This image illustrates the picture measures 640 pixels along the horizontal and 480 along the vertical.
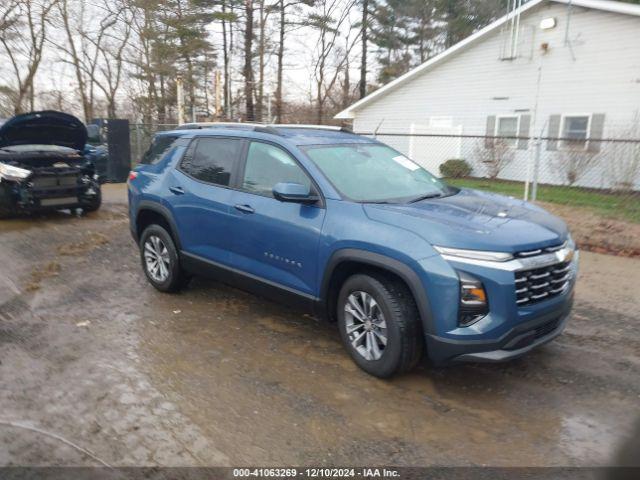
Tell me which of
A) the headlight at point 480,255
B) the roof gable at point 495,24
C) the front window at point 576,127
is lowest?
the headlight at point 480,255

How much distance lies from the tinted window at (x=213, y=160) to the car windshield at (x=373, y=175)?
91 cm

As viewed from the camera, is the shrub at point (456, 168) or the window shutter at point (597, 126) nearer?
the window shutter at point (597, 126)

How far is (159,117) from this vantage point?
89.5ft

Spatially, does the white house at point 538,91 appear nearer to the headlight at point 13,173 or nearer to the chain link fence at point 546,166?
the chain link fence at point 546,166

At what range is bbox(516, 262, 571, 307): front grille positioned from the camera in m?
3.33

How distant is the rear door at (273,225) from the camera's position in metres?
4.08

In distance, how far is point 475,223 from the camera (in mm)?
3562

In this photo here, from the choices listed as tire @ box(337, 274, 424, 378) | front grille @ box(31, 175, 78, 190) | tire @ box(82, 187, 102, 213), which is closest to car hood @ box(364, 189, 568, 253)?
tire @ box(337, 274, 424, 378)

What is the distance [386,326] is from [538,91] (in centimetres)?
1435

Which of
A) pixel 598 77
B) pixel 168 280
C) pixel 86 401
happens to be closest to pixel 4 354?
pixel 86 401

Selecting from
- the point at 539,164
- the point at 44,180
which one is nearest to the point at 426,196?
the point at 44,180

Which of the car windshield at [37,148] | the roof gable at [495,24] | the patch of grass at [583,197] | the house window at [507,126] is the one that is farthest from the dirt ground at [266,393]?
the house window at [507,126]

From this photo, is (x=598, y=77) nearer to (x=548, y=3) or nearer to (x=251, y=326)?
(x=548, y=3)

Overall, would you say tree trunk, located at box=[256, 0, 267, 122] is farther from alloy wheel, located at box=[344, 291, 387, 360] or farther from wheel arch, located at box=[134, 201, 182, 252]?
alloy wheel, located at box=[344, 291, 387, 360]
